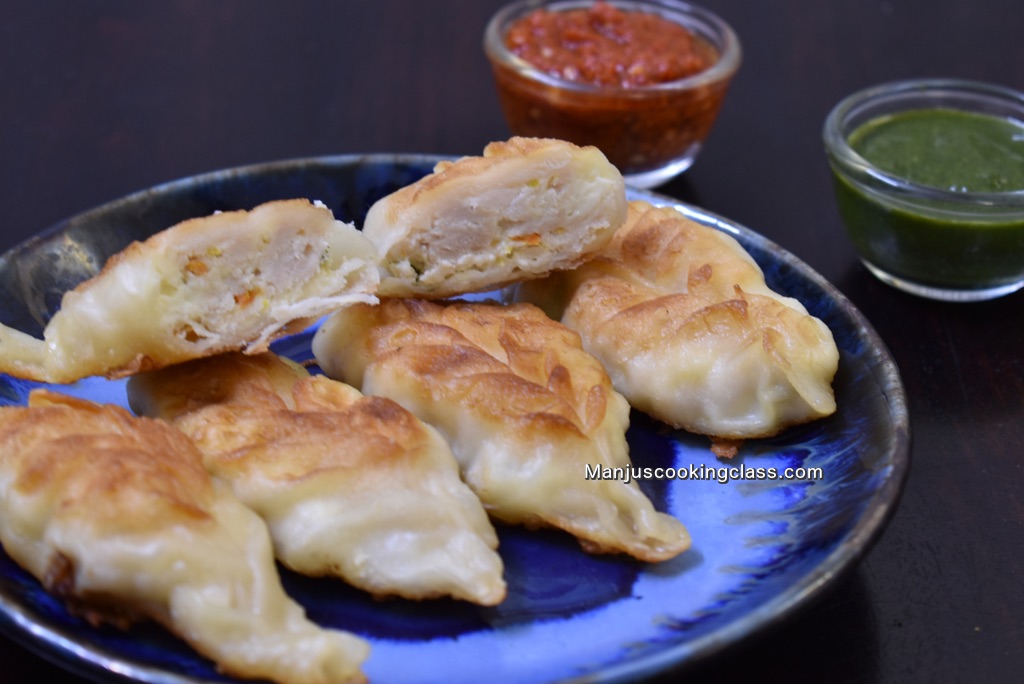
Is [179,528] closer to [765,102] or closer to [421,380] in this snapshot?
[421,380]

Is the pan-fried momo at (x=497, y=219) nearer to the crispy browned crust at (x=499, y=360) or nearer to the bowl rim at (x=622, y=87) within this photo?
the crispy browned crust at (x=499, y=360)

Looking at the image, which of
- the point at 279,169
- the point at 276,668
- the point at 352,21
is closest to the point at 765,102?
the point at 352,21

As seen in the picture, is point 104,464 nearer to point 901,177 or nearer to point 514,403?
point 514,403

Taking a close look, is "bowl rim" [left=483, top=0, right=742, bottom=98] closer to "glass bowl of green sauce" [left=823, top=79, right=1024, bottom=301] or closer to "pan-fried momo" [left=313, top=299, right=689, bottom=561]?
"glass bowl of green sauce" [left=823, top=79, right=1024, bottom=301]

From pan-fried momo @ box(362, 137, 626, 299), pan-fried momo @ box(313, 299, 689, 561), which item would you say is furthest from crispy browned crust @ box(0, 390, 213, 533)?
pan-fried momo @ box(362, 137, 626, 299)

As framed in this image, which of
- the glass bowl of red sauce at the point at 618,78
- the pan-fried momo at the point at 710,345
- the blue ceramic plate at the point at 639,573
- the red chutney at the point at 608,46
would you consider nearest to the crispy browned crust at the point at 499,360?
the pan-fried momo at the point at 710,345

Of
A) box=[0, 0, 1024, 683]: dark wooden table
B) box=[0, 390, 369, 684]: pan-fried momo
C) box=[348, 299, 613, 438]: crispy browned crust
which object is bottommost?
box=[0, 0, 1024, 683]: dark wooden table

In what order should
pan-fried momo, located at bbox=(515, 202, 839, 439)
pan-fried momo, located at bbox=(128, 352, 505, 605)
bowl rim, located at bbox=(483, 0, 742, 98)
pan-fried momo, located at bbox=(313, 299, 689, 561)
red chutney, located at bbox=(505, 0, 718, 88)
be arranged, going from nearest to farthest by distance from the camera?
pan-fried momo, located at bbox=(128, 352, 505, 605) < pan-fried momo, located at bbox=(313, 299, 689, 561) < pan-fried momo, located at bbox=(515, 202, 839, 439) < bowl rim, located at bbox=(483, 0, 742, 98) < red chutney, located at bbox=(505, 0, 718, 88)
